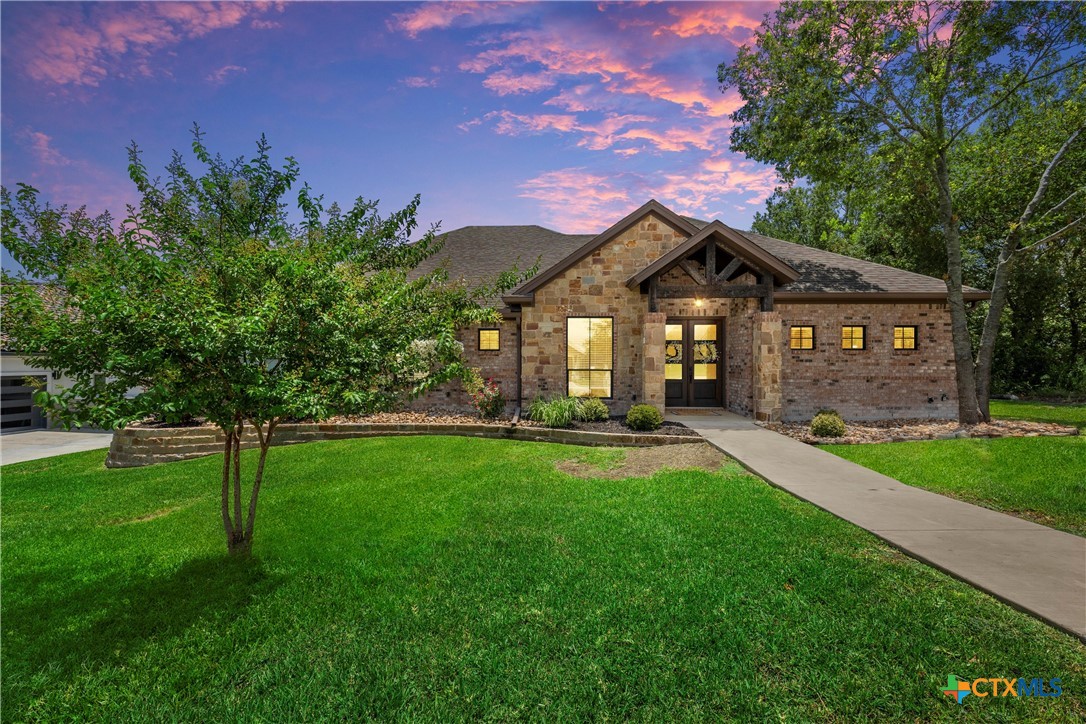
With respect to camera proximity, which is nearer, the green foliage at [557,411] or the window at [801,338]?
the green foliage at [557,411]

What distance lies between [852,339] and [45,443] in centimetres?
2474

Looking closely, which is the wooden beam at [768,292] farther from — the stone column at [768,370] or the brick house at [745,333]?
the brick house at [745,333]

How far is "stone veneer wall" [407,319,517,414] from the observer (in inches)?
545

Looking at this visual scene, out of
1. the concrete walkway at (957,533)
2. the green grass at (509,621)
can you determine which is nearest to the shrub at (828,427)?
the concrete walkway at (957,533)

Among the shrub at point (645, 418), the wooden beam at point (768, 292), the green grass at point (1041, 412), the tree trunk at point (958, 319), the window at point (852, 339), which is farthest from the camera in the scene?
the window at point (852, 339)

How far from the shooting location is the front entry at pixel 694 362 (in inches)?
546

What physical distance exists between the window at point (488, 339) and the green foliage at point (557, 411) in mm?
2631

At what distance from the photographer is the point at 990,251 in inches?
873

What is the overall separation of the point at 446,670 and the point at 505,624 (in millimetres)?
583

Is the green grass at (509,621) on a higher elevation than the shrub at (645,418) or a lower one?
lower

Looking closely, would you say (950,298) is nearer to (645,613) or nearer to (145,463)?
(645,613)

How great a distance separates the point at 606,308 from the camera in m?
13.0

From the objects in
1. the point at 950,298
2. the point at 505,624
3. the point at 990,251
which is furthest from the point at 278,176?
the point at 990,251

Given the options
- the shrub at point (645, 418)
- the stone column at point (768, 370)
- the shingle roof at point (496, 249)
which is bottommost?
the shrub at point (645, 418)
